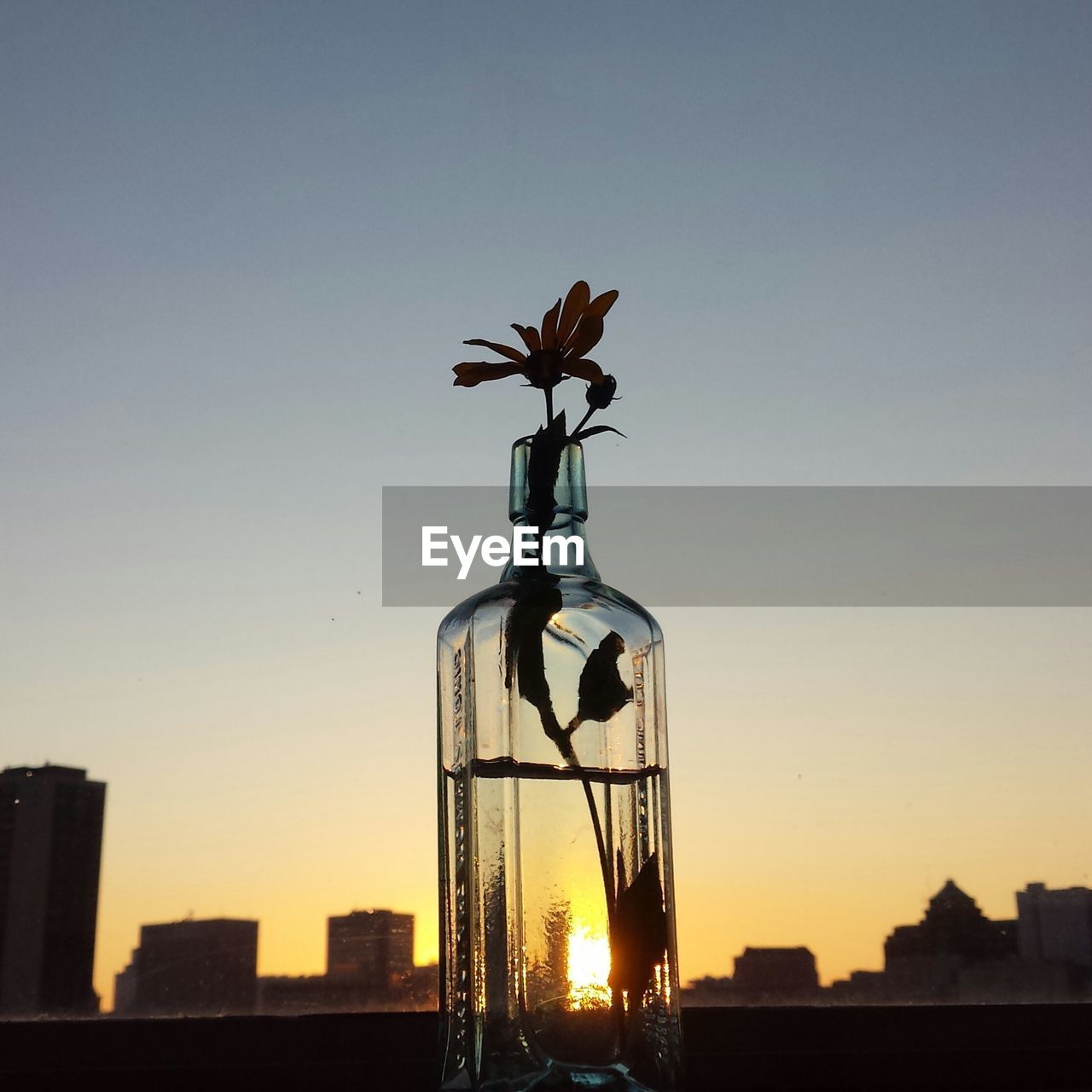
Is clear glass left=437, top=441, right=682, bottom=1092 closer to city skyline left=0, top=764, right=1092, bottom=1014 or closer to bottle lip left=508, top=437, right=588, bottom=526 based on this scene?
bottle lip left=508, top=437, right=588, bottom=526

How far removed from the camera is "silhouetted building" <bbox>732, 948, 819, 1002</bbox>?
0.93m

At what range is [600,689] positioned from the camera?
773 mm

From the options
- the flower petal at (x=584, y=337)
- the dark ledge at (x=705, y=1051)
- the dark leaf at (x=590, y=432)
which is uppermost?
the flower petal at (x=584, y=337)

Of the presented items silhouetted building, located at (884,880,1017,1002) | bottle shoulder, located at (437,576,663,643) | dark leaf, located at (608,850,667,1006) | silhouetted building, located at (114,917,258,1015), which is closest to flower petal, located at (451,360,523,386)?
bottle shoulder, located at (437,576,663,643)

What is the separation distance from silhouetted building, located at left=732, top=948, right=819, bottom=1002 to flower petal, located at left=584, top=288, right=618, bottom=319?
0.51 m

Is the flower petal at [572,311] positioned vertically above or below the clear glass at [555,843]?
above

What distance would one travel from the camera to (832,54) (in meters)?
1.17

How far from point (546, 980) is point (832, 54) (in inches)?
36.6

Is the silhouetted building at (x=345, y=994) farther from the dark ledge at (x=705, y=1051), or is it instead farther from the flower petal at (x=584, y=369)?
the flower petal at (x=584, y=369)

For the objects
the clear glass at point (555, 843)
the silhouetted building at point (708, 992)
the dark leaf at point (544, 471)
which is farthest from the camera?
the silhouetted building at point (708, 992)

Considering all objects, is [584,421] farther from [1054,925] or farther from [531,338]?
[1054,925]

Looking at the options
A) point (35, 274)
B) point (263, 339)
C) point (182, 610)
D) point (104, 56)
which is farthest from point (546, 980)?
point (104, 56)

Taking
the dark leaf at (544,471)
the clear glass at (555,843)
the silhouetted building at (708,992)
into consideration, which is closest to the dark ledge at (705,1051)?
the silhouetted building at (708,992)

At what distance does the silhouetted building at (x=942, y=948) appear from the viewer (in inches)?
37.6
